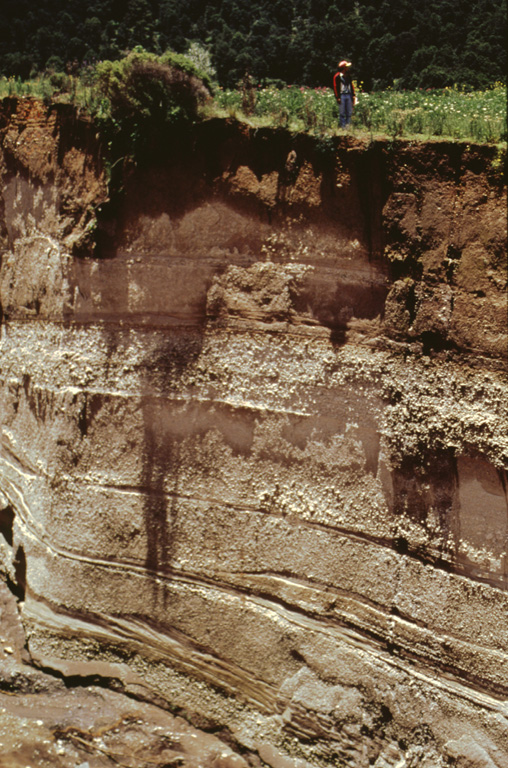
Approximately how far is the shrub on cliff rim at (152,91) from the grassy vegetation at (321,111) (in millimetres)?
130

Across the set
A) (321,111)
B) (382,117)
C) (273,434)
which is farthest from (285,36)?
(273,434)

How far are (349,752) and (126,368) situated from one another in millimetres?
3638

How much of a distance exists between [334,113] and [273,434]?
9.72 ft

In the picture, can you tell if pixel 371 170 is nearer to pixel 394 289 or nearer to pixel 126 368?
pixel 394 289

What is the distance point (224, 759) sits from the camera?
5480 millimetres

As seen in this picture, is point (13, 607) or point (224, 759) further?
Answer: point (13, 607)

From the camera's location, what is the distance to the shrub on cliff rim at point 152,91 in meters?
5.26

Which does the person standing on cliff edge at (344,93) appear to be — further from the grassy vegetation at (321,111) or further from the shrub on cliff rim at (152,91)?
the shrub on cliff rim at (152,91)

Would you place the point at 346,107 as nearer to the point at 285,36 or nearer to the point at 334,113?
the point at 334,113

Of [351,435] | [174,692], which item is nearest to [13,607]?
[174,692]

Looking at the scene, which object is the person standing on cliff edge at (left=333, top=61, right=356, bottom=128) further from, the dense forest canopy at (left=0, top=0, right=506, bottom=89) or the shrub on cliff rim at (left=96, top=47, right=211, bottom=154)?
→ the dense forest canopy at (left=0, top=0, right=506, bottom=89)

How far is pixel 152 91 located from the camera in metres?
5.30

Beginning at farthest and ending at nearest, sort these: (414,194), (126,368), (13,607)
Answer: (13,607) → (126,368) → (414,194)

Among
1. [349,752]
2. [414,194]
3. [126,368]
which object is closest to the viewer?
[414,194]
